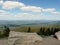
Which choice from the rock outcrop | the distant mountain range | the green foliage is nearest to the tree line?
the distant mountain range

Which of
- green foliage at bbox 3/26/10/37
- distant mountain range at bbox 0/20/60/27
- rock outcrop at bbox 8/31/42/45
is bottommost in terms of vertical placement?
rock outcrop at bbox 8/31/42/45

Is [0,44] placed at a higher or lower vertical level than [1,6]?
lower

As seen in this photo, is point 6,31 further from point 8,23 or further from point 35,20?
point 35,20

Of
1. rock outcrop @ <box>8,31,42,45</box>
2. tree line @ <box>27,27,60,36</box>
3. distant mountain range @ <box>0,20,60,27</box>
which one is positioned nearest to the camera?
rock outcrop @ <box>8,31,42,45</box>

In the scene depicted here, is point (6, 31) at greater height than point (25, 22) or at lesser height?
lesser

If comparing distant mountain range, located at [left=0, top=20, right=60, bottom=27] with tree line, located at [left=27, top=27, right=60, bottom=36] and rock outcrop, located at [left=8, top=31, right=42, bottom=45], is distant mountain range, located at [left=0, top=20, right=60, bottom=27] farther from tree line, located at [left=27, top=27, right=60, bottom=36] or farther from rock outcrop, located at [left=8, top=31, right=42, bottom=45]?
rock outcrop, located at [left=8, top=31, right=42, bottom=45]

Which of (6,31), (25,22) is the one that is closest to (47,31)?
(25,22)

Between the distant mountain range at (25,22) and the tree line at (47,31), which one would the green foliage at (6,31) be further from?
the tree line at (47,31)

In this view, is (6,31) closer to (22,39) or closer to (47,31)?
(22,39)

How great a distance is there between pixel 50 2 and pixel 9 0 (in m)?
1.14

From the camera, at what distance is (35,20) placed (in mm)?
4566

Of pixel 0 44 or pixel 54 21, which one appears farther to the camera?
pixel 54 21

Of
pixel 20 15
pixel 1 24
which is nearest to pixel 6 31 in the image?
pixel 1 24

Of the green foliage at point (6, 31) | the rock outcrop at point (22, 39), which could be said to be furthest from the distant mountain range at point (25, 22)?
the rock outcrop at point (22, 39)
